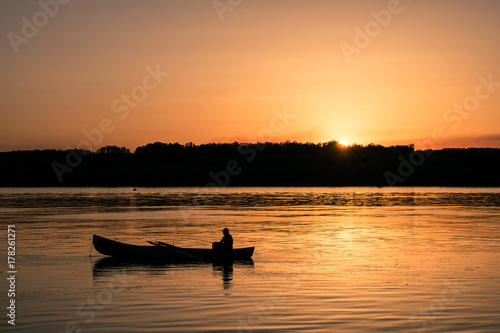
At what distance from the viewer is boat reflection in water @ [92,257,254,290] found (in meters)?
31.0

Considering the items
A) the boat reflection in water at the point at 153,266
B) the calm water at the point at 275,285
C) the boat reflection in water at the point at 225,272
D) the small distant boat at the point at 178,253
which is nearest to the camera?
the calm water at the point at 275,285

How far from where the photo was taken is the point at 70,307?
2222 cm

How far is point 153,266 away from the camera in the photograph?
3353 centimetres

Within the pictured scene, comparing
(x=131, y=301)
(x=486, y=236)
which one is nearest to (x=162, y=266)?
(x=131, y=301)

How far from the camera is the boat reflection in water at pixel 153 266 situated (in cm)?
3098

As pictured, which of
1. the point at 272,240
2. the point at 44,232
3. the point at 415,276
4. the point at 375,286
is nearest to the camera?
the point at 375,286

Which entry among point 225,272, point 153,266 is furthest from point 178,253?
point 225,272

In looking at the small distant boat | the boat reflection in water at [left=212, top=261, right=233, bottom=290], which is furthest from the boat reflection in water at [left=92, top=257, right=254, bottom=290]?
the small distant boat

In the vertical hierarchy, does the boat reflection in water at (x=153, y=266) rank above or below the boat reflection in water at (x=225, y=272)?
above

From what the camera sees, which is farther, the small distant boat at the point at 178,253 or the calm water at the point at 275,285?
the small distant boat at the point at 178,253

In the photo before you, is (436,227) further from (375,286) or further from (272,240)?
(375,286)

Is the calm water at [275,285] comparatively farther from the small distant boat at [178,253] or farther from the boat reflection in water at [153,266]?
the small distant boat at [178,253]

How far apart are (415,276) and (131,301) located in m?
13.3

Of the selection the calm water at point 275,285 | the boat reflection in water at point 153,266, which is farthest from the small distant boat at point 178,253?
the calm water at point 275,285
